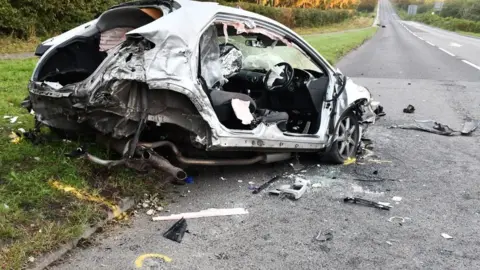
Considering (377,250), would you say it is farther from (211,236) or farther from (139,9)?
(139,9)

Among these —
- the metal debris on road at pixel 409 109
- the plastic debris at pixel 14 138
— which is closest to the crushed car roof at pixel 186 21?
the plastic debris at pixel 14 138

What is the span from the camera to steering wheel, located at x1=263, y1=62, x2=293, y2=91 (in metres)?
5.76

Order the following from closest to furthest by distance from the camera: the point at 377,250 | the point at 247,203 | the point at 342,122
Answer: the point at 377,250 < the point at 247,203 < the point at 342,122

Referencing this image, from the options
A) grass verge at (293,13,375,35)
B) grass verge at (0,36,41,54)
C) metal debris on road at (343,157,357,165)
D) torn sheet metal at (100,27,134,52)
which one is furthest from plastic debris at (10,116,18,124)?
grass verge at (293,13,375,35)

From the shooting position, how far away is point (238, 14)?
15.6ft

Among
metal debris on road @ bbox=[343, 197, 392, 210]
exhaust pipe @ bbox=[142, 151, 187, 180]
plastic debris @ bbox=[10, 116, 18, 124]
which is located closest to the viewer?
exhaust pipe @ bbox=[142, 151, 187, 180]

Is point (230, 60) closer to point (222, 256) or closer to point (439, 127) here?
point (222, 256)

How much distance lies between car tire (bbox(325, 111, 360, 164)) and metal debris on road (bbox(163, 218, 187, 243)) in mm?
2294

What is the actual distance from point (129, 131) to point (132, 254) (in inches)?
48.9

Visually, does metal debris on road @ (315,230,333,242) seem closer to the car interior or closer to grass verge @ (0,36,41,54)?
the car interior

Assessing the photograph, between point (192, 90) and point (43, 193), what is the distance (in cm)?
153

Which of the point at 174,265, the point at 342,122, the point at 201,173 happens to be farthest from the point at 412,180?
the point at 174,265

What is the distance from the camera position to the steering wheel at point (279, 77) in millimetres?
5758

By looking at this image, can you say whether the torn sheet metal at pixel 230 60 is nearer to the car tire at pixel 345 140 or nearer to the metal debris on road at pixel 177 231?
the car tire at pixel 345 140
